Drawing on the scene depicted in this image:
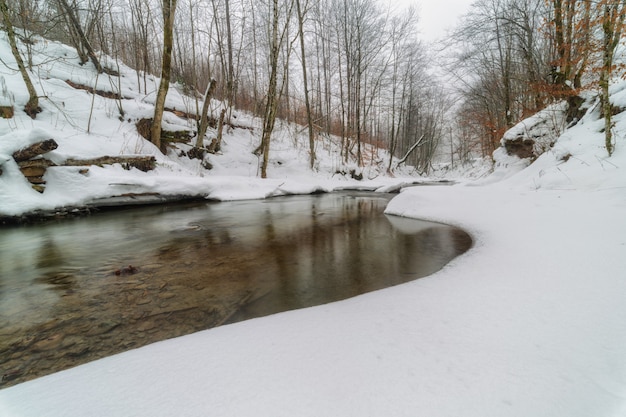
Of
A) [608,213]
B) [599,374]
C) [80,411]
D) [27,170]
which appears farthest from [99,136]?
[608,213]

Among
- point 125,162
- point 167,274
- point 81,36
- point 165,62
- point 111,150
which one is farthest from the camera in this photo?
point 81,36

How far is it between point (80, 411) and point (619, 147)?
6977 mm

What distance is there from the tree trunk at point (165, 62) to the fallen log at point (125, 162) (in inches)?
71.9

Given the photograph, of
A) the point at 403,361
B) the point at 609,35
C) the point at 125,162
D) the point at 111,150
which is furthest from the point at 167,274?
the point at 609,35

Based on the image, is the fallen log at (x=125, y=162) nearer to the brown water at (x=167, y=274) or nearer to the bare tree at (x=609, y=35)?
the brown water at (x=167, y=274)

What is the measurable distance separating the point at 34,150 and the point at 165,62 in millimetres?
4854

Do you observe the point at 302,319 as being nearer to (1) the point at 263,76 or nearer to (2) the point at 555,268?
(2) the point at 555,268

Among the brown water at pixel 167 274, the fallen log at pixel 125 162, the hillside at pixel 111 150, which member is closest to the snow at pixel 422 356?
the brown water at pixel 167 274

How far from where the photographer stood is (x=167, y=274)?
Answer: 215 centimetres

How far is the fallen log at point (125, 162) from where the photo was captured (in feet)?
16.6

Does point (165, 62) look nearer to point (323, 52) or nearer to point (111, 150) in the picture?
point (111, 150)

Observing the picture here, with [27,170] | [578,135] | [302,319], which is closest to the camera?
[302,319]

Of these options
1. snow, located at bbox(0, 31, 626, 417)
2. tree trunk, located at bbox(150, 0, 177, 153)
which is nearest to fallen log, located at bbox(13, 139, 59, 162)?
tree trunk, located at bbox(150, 0, 177, 153)

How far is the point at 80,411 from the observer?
2.32ft
